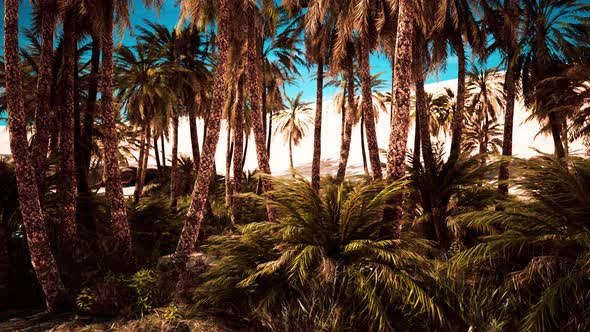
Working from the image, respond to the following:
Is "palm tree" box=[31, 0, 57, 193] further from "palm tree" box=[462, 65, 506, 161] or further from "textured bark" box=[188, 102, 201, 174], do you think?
"palm tree" box=[462, 65, 506, 161]

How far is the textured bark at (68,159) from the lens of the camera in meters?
8.50

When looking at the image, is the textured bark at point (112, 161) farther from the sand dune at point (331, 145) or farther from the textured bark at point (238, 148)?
the sand dune at point (331, 145)

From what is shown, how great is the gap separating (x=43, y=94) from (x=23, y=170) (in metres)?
2.52

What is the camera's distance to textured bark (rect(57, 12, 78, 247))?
8.50 meters

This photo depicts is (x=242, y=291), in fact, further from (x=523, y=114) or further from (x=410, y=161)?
(x=523, y=114)

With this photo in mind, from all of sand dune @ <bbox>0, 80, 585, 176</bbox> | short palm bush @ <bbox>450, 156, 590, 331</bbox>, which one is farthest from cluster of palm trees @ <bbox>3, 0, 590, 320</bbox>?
sand dune @ <bbox>0, 80, 585, 176</bbox>

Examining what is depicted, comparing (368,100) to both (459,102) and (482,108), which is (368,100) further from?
(482,108)

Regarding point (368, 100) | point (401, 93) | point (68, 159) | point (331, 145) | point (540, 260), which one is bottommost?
point (540, 260)

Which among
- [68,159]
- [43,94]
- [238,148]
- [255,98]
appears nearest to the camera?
[43,94]

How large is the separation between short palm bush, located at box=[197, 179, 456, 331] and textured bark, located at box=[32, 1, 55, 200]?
5558 millimetres

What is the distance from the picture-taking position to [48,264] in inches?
265

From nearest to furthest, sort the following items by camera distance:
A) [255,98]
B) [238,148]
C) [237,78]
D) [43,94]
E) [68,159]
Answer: [43,94] < [68,159] < [255,98] < [238,148] < [237,78]

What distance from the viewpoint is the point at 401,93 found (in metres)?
6.66

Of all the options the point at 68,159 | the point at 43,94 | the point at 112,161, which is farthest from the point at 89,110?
the point at 112,161
